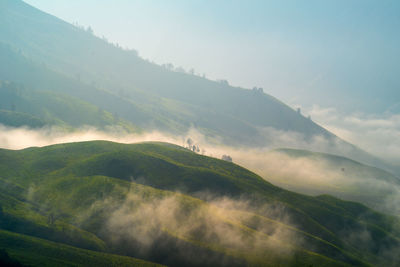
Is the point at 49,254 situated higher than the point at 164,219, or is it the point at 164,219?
the point at 164,219

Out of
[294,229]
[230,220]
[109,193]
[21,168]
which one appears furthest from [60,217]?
[294,229]

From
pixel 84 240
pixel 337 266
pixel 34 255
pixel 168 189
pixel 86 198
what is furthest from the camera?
pixel 168 189

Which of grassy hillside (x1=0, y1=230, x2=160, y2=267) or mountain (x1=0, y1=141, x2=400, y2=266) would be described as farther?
mountain (x1=0, y1=141, x2=400, y2=266)

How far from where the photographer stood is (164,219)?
142250 mm

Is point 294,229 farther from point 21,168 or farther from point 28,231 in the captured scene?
point 21,168

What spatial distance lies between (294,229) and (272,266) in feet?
136

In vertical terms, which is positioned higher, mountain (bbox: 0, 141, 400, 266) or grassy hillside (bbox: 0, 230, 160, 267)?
mountain (bbox: 0, 141, 400, 266)

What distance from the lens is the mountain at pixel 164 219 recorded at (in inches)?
4798

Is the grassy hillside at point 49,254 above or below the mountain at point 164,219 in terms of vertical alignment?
below

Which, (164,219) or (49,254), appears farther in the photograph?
(164,219)

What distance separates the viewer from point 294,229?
6196 inches

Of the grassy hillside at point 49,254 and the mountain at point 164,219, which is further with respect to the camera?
the mountain at point 164,219

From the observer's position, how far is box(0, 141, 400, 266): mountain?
12188cm

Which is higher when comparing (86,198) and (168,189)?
(168,189)
